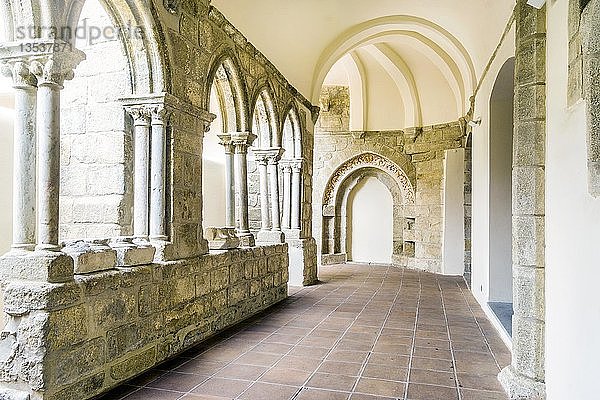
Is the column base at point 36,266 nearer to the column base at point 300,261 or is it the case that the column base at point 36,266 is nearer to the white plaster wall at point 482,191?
the white plaster wall at point 482,191

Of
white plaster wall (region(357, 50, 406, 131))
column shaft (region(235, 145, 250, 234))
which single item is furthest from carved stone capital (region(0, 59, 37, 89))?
white plaster wall (region(357, 50, 406, 131))

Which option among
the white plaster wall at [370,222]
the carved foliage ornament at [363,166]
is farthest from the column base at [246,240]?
the white plaster wall at [370,222]

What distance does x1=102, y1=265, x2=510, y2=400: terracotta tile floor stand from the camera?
8.12ft

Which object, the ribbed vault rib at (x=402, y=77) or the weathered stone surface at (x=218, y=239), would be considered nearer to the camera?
the weathered stone surface at (x=218, y=239)

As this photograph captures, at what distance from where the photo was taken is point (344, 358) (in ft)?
10.1

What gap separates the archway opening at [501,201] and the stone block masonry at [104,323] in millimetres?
2690

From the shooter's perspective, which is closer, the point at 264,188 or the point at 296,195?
the point at 264,188

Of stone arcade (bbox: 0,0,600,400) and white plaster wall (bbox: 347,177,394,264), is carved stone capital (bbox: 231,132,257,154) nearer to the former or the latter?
stone arcade (bbox: 0,0,600,400)

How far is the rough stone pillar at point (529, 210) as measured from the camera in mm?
2406

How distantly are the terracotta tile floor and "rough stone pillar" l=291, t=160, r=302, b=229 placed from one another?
1466 millimetres

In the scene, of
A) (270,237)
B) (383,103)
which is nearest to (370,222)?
(383,103)

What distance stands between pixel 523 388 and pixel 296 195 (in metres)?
4.22

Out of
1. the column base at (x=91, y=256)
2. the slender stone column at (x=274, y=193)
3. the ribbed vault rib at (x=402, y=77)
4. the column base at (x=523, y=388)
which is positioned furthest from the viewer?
the ribbed vault rib at (x=402, y=77)

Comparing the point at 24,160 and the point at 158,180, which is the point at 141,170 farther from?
the point at 24,160
